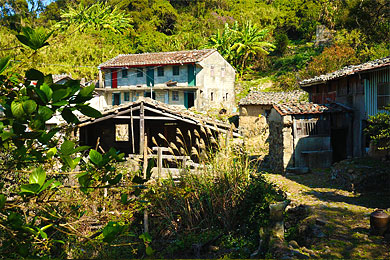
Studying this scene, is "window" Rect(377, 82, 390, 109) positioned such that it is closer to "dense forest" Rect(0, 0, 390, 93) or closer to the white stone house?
"dense forest" Rect(0, 0, 390, 93)

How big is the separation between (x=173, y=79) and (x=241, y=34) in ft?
Answer: 33.6

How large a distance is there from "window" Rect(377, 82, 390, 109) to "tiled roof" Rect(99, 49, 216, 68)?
17.5m

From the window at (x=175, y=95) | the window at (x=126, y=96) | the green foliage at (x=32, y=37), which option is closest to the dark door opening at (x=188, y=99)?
the window at (x=175, y=95)

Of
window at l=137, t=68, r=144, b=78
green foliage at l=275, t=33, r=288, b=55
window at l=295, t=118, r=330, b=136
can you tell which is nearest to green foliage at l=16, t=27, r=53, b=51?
window at l=295, t=118, r=330, b=136

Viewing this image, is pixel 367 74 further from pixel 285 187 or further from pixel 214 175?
pixel 214 175

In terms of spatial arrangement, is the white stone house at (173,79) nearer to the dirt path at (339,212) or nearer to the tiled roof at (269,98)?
the tiled roof at (269,98)

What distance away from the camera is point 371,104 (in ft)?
45.1

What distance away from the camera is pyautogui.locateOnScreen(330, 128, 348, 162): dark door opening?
15.5 m

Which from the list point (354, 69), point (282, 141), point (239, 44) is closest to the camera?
point (282, 141)

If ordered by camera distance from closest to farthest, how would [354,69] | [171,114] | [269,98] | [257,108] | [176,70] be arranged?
[171,114] → [354,69] → [257,108] → [269,98] → [176,70]

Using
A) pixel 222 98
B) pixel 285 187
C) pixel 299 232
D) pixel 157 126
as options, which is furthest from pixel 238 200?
pixel 222 98

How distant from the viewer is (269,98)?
82.8 feet

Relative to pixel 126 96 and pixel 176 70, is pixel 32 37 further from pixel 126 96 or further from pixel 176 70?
pixel 126 96

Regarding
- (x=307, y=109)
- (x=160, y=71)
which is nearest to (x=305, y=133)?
(x=307, y=109)
